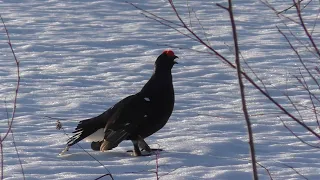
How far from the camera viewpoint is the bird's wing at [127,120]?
585 cm

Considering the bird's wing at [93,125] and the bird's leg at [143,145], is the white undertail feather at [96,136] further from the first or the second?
the bird's leg at [143,145]

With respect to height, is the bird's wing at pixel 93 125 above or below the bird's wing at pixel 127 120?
below

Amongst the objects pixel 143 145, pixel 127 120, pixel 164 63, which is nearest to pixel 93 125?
pixel 127 120

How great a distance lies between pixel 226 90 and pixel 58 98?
5.83 ft

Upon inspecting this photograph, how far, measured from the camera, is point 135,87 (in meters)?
9.24

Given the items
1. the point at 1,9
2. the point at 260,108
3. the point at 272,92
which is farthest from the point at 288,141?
the point at 1,9

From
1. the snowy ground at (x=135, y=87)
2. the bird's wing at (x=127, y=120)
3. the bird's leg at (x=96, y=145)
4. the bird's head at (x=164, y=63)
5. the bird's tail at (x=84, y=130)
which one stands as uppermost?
the bird's head at (x=164, y=63)

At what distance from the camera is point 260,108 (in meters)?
7.98

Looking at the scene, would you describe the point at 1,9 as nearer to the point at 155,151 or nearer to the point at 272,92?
the point at 272,92

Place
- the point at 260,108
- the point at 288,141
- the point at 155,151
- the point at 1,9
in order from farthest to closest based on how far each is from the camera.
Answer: the point at 1,9 → the point at 260,108 → the point at 288,141 → the point at 155,151

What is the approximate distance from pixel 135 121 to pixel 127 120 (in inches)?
2.4

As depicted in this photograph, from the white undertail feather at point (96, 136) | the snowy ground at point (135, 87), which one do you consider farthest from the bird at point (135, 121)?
the snowy ground at point (135, 87)

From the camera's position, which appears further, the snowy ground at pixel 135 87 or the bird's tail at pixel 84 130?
the bird's tail at pixel 84 130

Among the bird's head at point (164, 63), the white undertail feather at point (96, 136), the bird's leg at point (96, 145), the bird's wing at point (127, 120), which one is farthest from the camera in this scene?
the bird's head at point (164, 63)
